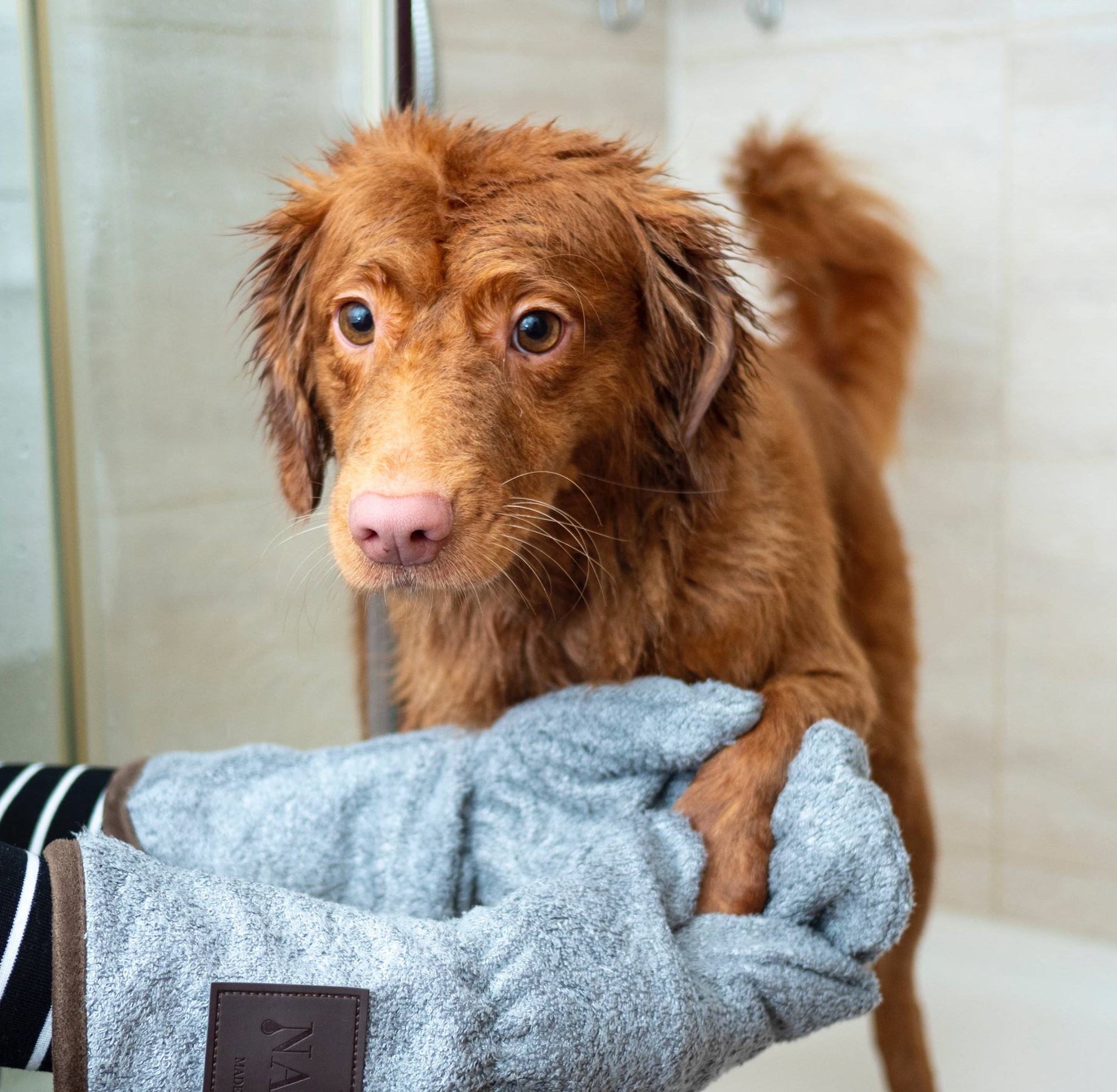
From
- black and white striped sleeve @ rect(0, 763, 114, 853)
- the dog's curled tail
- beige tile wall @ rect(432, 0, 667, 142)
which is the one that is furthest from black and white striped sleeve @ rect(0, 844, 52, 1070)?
beige tile wall @ rect(432, 0, 667, 142)

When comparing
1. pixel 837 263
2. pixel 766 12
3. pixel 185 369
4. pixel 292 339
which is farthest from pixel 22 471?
pixel 766 12

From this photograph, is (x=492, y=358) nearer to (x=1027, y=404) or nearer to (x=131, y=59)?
(x=131, y=59)

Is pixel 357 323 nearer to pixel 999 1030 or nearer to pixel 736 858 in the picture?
pixel 736 858

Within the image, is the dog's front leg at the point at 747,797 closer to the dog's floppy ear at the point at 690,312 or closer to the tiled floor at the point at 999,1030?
the dog's floppy ear at the point at 690,312

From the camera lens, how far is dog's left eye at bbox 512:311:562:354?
73 centimetres

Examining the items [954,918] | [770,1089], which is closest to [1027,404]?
[954,918]

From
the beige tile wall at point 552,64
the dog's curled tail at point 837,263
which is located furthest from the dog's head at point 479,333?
the beige tile wall at point 552,64

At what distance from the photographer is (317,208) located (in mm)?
807

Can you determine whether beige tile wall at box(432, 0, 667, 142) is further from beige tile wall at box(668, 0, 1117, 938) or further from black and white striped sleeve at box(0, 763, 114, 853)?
black and white striped sleeve at box(0, 763, 114, 853)

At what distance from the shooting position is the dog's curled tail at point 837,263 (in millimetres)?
1359

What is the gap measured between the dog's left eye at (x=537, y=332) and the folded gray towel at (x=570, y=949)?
0.25m

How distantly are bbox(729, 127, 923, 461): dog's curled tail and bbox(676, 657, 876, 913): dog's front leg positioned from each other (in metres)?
0.69

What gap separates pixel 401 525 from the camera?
634 mm

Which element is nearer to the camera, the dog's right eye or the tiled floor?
the dog's right eye
